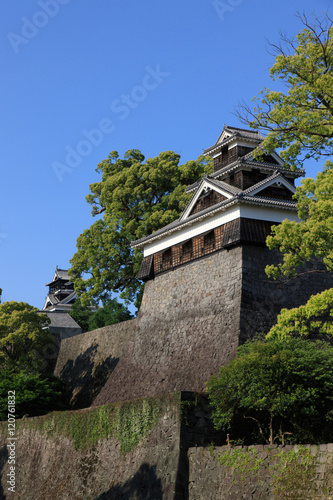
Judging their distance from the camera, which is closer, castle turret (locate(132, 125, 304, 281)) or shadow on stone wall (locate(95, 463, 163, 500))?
shadow on stone wall (locate(95, 463, 163, 500))

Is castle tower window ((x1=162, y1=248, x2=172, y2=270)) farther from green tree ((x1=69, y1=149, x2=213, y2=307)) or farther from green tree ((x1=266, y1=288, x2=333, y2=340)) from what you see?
green tree ((x1=266, y1=288, x2=333, y2=340))

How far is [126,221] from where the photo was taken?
3412 cm

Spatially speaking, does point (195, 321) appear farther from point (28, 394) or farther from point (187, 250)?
point (28, 394)

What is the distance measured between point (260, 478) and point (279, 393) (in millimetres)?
2797

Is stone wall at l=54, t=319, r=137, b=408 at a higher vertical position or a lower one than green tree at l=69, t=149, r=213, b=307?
lower

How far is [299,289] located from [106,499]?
9890mm

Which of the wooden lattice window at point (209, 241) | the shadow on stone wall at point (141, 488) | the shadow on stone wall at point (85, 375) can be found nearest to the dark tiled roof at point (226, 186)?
the wooden lattice window at point (209, 241)

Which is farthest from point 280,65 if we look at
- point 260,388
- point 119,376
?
point 119,376

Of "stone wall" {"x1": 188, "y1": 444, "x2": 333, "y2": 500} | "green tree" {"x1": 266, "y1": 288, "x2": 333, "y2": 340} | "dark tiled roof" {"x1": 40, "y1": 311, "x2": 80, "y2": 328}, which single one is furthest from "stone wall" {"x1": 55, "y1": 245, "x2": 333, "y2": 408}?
"dark tiled roof" {"x1": 40, "y1": 311, "x2": 80, "y2": 328}

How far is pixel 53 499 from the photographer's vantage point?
20.8 m

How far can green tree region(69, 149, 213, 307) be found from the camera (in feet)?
110

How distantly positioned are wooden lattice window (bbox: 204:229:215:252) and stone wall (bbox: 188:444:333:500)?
9.51 meters

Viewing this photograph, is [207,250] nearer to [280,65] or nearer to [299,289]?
[299,289]

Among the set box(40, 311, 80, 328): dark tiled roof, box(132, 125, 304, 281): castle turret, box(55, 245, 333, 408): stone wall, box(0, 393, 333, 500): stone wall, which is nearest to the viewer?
box(0, 393, 333, 500): stone wall
